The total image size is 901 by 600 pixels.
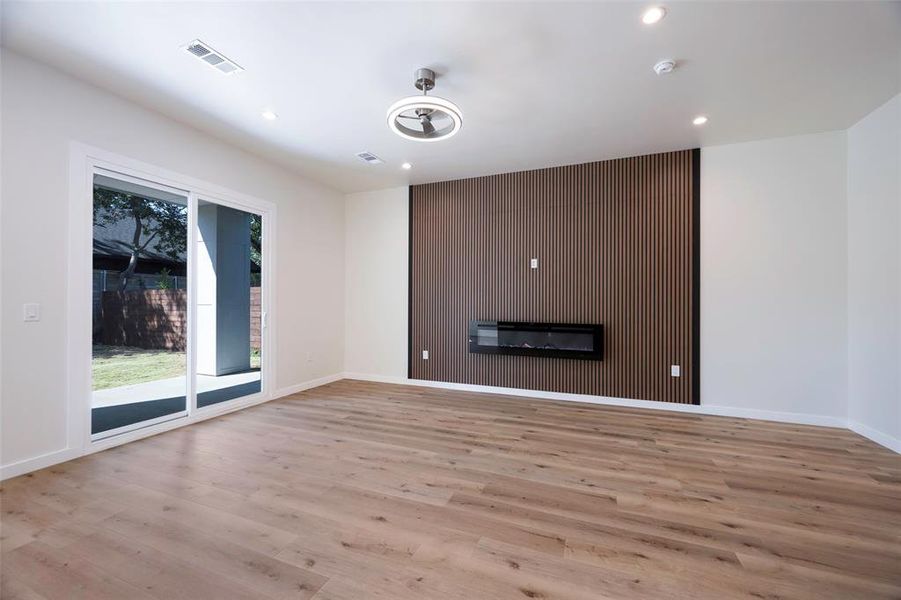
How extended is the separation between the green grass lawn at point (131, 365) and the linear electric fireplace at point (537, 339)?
3345 millimetres

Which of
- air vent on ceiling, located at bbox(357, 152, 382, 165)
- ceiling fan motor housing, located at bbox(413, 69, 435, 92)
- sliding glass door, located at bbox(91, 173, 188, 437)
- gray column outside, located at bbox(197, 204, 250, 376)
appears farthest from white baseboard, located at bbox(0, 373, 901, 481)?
ceiling fan motor housing, located at bbox(413, 69, 435, 92)

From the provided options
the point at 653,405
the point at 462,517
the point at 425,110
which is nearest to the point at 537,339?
the point at 653,405

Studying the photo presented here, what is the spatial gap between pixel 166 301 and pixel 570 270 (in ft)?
14.5

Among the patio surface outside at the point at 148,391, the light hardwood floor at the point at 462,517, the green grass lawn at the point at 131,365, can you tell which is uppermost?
the green grass lawn at the point at 131,365

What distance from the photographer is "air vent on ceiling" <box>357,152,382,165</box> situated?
426 centimetres

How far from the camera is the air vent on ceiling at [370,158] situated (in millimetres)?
4258

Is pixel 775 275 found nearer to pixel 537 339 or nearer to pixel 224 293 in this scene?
pixel 537 339

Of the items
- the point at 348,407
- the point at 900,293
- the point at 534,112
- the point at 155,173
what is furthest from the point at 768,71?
the point at 155,173

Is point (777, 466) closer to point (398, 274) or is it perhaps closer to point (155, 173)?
point (398, 274)

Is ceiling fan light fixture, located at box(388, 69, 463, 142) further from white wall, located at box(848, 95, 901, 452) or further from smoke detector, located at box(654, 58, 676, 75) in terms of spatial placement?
white wall, located at box(848, 95, 901, 452)

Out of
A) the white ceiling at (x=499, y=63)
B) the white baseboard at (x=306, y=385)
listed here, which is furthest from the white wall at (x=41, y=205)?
the white baseboard at (x=306, y=385)

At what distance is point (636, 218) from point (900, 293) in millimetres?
2206

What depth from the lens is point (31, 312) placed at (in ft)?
8.61

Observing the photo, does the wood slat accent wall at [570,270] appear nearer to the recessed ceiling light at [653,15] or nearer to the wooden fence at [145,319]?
the recessed ceiling light at [653,15]
